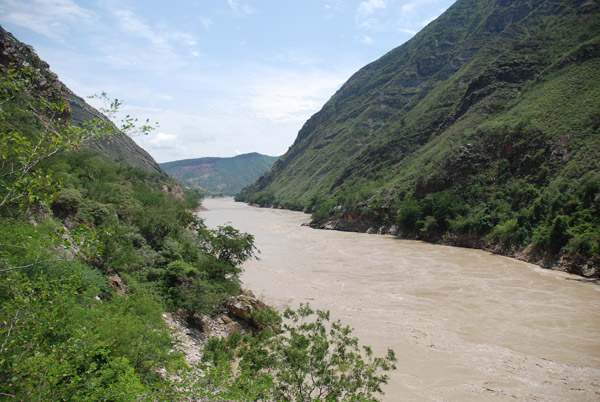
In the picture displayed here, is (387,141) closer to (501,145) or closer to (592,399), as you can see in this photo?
(501,145)

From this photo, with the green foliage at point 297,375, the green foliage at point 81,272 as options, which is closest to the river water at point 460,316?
the green foliage at point 297,375

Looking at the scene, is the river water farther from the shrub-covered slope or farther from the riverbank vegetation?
the shrub-covered slope

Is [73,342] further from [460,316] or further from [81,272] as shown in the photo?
[460,316]

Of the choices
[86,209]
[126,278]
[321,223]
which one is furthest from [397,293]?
[321,223]

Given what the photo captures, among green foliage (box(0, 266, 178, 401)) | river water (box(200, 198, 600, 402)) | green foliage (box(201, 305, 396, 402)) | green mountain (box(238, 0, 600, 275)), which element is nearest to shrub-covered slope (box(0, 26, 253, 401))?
green foliage (box(0, 266, 178, 401))

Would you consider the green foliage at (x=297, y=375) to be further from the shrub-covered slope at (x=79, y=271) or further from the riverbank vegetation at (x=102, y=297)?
the shrub-covered slope at (x=79, y=271)

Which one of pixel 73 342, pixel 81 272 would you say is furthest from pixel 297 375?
pixel 81 272
